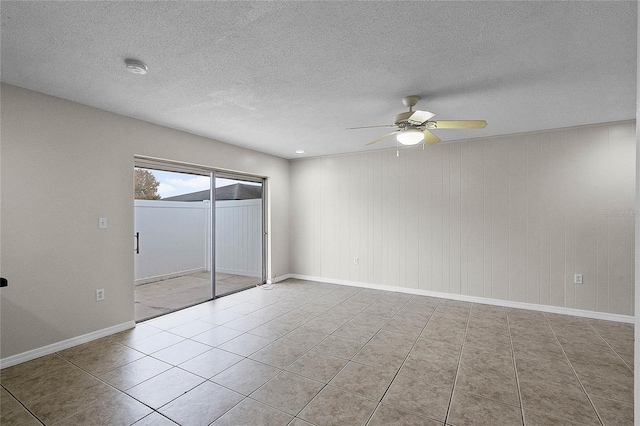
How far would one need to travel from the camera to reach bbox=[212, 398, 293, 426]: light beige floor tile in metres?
1.89

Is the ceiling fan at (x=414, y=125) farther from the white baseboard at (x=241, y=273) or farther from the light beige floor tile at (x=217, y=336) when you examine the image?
the white baseboard at (x=241, y=273)

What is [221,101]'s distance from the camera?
3070mm

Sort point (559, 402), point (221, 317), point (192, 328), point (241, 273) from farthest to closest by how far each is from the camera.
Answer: point (241, 273), point (221, 317), point (192, 328), point (559, 402)

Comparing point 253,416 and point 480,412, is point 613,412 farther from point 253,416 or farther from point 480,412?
point 253,416

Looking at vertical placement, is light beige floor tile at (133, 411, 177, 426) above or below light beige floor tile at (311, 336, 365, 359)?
above

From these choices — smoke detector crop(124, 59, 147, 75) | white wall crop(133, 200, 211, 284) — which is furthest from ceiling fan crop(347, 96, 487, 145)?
white wall crop(133, 200, 211, 284)

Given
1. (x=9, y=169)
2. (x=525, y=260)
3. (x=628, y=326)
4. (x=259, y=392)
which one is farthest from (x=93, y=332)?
(x=628, y=326)

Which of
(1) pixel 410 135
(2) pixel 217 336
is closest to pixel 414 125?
(1) pixel 410 135

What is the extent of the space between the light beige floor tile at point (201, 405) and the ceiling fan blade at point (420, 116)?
2748mm

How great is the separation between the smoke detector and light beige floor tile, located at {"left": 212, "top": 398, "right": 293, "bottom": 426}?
105 inches

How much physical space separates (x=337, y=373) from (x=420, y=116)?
241 centimetres

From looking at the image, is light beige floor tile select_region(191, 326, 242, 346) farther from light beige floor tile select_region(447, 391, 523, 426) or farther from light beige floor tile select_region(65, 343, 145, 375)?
light beige floor tile select_region(447, 391, 523, 426)

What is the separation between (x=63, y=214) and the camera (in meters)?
2.97

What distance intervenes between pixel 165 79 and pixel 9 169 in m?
1.65
